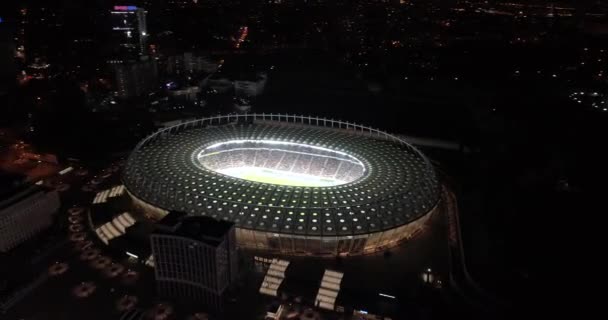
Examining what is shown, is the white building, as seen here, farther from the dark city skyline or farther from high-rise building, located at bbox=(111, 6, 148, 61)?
high-rise building, located at bbox=(111, 6, 148, 61)

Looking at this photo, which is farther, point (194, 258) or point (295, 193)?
point (295, 193)

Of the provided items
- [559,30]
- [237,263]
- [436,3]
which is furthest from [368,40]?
[237,263]

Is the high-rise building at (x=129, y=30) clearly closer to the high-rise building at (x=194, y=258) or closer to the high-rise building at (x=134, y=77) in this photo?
the high-rise building at (x=134, y=77)

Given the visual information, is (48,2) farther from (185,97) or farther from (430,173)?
(430,173)

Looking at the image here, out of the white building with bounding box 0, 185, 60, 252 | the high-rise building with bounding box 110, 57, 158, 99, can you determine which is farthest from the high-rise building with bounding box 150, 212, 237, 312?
the high-rise building with bounding box 110, 57, 158, 99

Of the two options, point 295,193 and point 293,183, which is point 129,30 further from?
point 295,193

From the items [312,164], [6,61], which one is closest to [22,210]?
[312,164]

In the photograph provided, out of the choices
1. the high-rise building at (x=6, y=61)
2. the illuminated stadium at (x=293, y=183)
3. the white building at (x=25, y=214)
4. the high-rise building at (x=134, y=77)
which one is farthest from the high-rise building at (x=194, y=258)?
the high-rise building at (x=6, y=61)
